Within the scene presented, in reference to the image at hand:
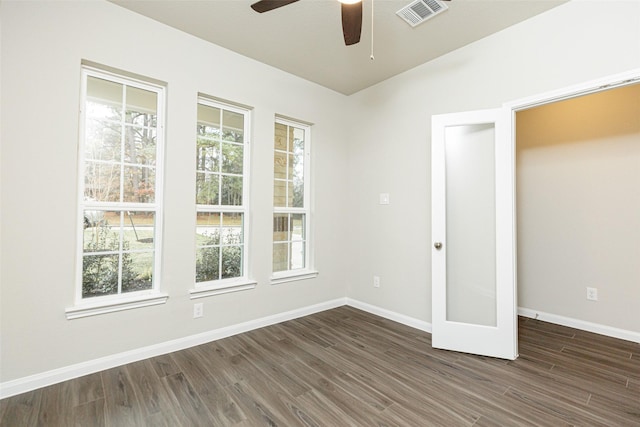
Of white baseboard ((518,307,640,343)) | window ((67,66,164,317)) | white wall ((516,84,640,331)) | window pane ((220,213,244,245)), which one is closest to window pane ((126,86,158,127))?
window ((67,66,164,317))

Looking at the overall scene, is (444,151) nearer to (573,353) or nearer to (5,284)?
(573,353)

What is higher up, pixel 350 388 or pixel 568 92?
pixel 568 92

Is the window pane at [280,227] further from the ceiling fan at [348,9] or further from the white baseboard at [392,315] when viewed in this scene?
the ceiling fan at [348,9]

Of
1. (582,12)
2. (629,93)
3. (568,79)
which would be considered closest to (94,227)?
(568,79)

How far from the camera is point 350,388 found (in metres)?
2.13

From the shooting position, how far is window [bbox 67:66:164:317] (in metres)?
2.39

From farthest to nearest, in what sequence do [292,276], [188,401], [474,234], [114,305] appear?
1. [292,276]
2. [474,234]
3. [114,305]
4. [188,401]

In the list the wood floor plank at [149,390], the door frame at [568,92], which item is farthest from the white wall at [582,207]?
the wood floor plank at [149,390]

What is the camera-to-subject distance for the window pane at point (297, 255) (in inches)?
147

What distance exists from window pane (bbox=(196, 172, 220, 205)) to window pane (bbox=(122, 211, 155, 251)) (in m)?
0.46

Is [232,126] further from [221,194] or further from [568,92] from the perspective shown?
[568,92]

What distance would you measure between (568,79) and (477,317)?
6.91 ft

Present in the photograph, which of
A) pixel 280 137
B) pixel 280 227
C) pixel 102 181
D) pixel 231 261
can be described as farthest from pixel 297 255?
pixel 102 181

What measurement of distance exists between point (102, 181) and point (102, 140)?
0.34m
